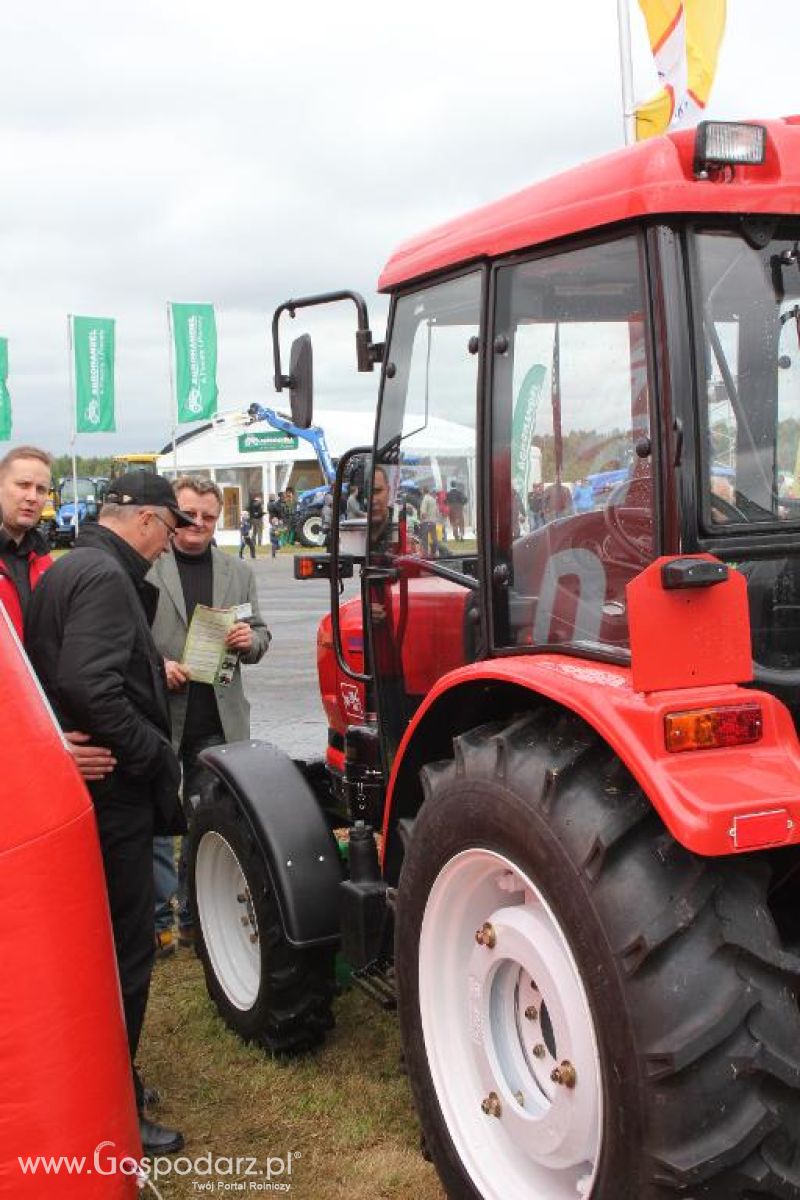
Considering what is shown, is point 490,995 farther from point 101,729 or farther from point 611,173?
point 611,173

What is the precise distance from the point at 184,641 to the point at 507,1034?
2473mm

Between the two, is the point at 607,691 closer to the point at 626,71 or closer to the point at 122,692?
the point at 122,692

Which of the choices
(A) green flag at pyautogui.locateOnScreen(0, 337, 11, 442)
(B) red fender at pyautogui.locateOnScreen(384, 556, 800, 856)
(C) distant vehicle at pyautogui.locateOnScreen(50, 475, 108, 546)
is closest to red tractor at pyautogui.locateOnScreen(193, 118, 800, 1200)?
(B) red fender at pyautogui.locateOnScreen(384, 556, 800, 856)

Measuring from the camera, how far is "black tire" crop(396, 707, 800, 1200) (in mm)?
1964

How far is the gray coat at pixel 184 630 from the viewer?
4668mm

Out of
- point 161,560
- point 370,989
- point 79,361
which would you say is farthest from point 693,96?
point 79,361

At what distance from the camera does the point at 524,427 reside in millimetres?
2691

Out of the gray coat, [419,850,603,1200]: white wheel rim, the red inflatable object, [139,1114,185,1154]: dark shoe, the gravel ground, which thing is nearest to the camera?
[419,850,603,1200]: white wheel rim

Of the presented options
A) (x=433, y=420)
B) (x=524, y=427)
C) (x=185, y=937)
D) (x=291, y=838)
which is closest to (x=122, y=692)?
(x=291, y=838)

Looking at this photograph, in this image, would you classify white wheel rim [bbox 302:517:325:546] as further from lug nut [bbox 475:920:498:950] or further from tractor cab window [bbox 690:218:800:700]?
tractor cab window [bbox 690:218:800:700]

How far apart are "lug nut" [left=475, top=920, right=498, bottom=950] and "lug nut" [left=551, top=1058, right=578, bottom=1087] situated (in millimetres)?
306

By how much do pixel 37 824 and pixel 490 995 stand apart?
107 centimetres

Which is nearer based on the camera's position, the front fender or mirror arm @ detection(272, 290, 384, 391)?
the front fender

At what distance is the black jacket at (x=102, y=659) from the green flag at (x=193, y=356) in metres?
25.3
